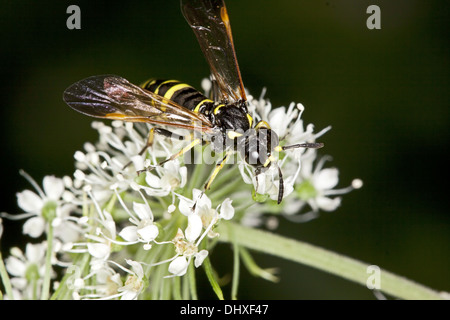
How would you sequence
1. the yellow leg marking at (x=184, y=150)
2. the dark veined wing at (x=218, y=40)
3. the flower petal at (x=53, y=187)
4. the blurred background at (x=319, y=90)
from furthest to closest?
the blurred background at (x=319, y=90) < the flower petal at (x=53, y=187) < the dark veined wing at (x=218, y=40) < the yellow leg marking at (x=184, y=150)

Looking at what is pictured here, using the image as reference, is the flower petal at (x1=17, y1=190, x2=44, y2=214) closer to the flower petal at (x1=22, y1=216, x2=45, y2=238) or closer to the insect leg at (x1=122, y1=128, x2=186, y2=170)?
the flower petal at (x1=22, y1=216, x2=45, y2=238)

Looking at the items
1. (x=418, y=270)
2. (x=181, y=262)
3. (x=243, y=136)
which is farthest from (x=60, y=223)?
(x=418, y=270)

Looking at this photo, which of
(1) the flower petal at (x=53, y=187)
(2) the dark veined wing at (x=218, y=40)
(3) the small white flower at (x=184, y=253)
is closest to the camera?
(3) the small white flower at (x=184, y=253)

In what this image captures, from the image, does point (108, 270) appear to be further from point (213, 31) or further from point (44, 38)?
point (44, 38)

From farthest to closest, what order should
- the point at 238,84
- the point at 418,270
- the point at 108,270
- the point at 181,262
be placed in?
the point at 418,270 < the point at 238,84 < the point at 108,270 < the point at 181,262

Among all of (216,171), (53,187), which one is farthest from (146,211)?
(53,187)

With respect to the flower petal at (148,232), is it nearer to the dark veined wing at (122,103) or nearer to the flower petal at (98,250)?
the flower petal at (98,250)

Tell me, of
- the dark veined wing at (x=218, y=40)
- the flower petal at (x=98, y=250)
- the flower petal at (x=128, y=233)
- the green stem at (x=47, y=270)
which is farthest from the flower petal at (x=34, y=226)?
the dark veined wing at (x=218, y=40)

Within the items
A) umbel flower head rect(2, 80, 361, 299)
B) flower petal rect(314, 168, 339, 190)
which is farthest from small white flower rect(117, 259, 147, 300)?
flower petal rect(314, 168, 339, 190)
